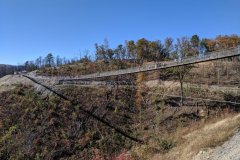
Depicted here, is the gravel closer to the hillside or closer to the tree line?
the hillside

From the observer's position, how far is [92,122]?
1583 inches

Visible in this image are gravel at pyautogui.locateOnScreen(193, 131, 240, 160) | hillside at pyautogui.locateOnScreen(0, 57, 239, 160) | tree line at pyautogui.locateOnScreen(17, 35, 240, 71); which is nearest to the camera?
gravel at pyautogui.locateOnScreen(193, 131, 240, 160)

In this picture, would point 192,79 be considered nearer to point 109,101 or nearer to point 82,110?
point 109,101

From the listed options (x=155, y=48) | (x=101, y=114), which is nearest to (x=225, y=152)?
(x=101, y=114)

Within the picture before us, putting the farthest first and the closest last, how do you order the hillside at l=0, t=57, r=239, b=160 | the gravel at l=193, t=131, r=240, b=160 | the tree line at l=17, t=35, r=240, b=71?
the tree line at l=17, t=35, r=240, b=71 < the hillside at l=0, t=57, r=239, b=160 < the gravel at l=193, t=131, r=240, b=160

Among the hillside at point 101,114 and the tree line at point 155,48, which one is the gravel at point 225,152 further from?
the tree line at point 155,48

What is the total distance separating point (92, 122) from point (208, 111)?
15521 millimetres

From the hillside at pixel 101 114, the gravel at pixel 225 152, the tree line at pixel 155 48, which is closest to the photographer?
the gravel at pixel 225 152

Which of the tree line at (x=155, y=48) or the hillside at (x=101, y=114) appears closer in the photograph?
the hillside at (x=101, y=114)

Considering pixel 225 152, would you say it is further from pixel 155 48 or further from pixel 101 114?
pixel 155 48

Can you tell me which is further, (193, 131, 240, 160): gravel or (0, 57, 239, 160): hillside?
(0, 57, 239, 160): hillside

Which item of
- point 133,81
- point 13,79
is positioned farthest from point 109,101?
point 13,79

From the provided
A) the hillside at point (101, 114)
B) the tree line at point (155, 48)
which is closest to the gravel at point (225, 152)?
the hillside at point (101, 114)

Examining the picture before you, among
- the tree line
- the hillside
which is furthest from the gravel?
the tree line
